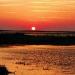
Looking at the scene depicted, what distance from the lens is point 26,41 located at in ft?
338

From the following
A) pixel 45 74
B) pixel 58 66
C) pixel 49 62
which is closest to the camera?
pixel 45 74

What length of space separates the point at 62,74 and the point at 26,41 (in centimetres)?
5999

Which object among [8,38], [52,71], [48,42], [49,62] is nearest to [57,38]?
[48,42]

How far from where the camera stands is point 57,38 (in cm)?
10688

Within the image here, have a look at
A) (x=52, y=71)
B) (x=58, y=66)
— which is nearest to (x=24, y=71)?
(x=52, y=71)

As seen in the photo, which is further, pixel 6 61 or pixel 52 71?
pixel 6 61

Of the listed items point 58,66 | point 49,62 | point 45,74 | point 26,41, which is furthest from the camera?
point 26,41

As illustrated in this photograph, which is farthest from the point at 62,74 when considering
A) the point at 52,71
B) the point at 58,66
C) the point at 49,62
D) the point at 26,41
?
the point at 26,41

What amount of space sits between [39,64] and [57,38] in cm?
5664

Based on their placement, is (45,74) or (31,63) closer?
(45,74)

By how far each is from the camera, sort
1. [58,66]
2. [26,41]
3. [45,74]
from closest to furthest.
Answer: [45,74], [58,66], [26,41]

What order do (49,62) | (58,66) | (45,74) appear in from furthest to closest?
(49,62)
(58,66)
(45,74)

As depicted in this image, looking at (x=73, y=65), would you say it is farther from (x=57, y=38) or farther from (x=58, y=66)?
(x=57, y=38)

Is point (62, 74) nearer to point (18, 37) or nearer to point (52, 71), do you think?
point (52, 71)
